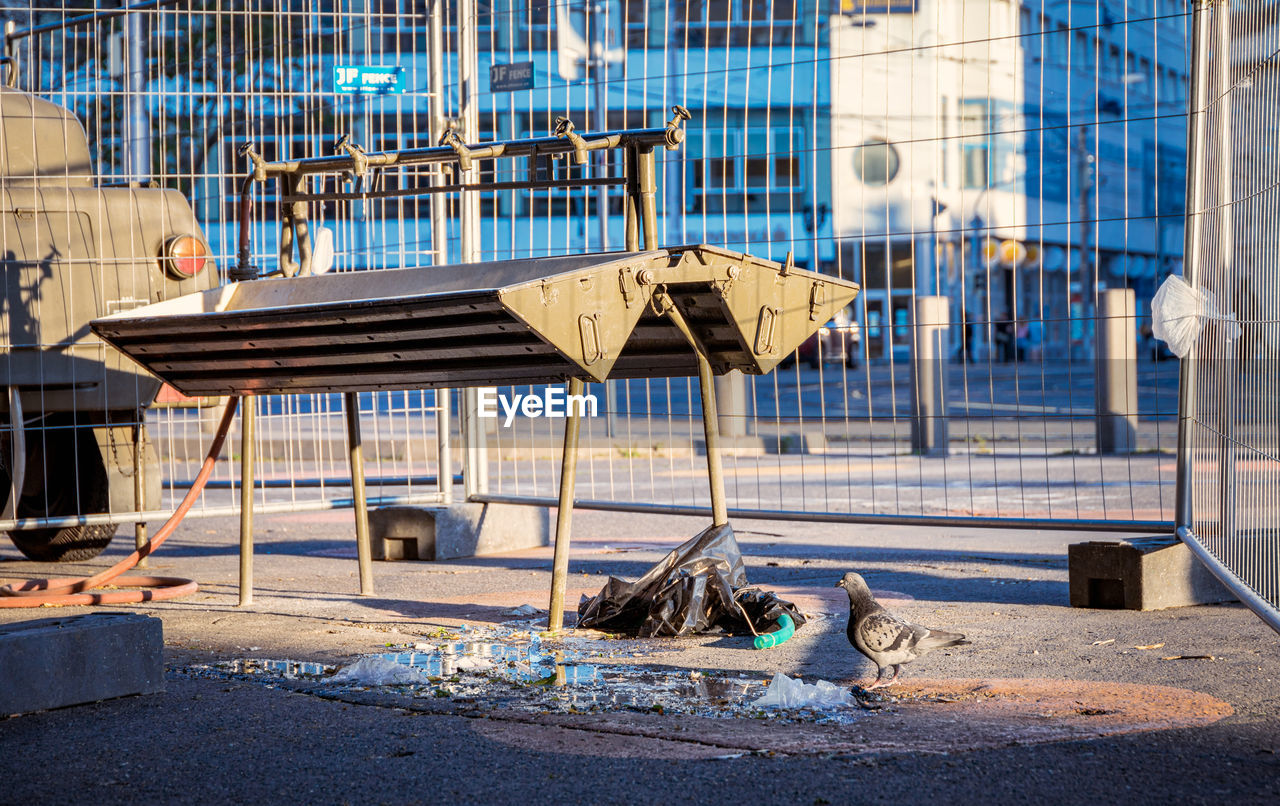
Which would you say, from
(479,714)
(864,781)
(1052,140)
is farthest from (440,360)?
(1052,140)

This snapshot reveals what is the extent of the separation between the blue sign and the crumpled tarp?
404 centimetres

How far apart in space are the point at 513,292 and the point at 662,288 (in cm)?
85

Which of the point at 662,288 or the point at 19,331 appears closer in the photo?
the point at 662,288

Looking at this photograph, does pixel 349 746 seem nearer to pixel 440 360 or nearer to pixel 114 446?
pixel 440 360

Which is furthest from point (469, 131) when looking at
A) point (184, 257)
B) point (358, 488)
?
point (358, 488)

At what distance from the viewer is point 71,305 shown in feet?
25.4

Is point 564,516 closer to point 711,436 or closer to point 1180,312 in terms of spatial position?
point 711,436

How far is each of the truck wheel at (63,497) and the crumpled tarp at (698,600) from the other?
386 cm

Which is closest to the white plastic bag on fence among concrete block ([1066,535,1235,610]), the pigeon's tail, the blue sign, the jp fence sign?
concrete block ([1066,535,1235,610])

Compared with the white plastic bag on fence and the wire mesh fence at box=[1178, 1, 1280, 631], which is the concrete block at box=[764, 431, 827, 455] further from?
the white plastic bag on fence

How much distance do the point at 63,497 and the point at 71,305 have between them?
1.52m

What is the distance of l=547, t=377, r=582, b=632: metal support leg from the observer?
588 cm

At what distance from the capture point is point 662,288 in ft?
17.9

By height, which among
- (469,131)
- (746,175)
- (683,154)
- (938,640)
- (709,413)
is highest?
(469,131)
